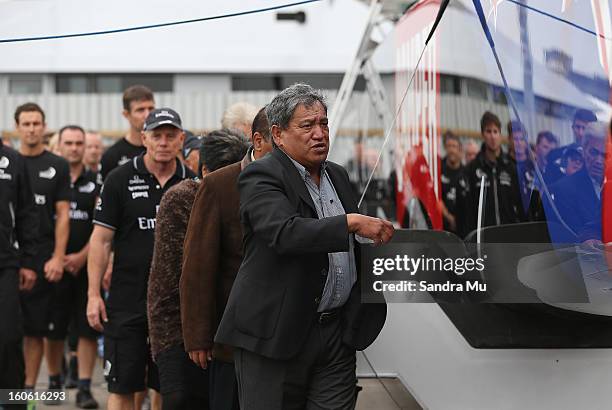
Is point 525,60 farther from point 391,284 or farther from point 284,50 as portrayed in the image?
point 284,50

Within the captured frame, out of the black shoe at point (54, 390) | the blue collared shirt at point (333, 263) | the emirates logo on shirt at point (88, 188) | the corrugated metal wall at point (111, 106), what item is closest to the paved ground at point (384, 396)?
the blue collared shirt at point (333, 263)

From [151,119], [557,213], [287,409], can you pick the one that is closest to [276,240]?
[287,409]

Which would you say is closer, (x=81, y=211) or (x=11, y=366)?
(x=11, y=366)

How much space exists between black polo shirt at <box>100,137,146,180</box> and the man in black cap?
1360 millimetres

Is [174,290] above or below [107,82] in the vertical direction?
below

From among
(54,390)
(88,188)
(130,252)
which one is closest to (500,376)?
(130,252)

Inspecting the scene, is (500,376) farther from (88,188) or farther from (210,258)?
(88,188)

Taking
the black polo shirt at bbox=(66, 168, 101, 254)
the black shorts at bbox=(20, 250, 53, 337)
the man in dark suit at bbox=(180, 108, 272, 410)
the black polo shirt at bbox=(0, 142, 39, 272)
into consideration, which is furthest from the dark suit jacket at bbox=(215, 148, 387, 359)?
the black polo shirt at bbox=(66, 168, 101, 254)

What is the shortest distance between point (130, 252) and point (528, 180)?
220 centimetres

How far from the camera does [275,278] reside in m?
3.61

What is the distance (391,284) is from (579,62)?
3.22 feet

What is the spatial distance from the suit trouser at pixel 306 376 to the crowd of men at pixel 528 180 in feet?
2.84

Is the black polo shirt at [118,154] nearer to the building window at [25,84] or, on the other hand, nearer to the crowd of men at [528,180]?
the crowd of men at [528,180]

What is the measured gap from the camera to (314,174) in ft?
12.4
